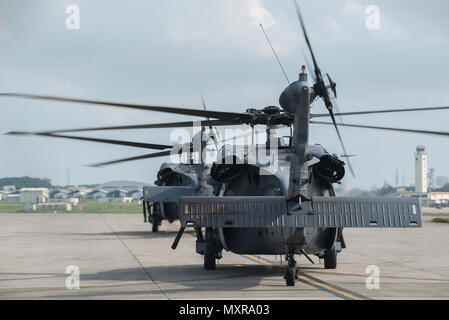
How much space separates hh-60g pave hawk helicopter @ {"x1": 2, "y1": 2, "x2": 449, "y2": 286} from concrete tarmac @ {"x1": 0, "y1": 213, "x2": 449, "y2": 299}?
92 centimetres

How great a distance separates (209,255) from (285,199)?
429cm

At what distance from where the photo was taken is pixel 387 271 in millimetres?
15508

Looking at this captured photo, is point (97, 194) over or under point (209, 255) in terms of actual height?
under

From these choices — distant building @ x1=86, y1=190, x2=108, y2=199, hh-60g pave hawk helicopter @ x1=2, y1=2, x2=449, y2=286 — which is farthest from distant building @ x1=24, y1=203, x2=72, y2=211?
distant building @ x1=86, y1=190, x2=108, y2=199

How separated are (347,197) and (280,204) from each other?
1365 millimetres

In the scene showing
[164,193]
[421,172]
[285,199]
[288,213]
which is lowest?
[421,172]

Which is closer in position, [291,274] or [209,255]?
[291,274]

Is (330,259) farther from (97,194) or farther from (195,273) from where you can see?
(97,194)

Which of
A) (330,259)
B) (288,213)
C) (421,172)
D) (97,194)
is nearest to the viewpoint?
(288,213)

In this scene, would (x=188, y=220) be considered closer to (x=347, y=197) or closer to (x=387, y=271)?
(x=347, y=197)

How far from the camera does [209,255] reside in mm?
15133

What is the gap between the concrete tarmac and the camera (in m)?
11.3

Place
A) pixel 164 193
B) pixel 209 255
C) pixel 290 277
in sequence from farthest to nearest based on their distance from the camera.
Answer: pixel 164 193 < pixel 209 255 < pixel 290 277

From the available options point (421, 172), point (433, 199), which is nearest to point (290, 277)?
point (433, 199)
